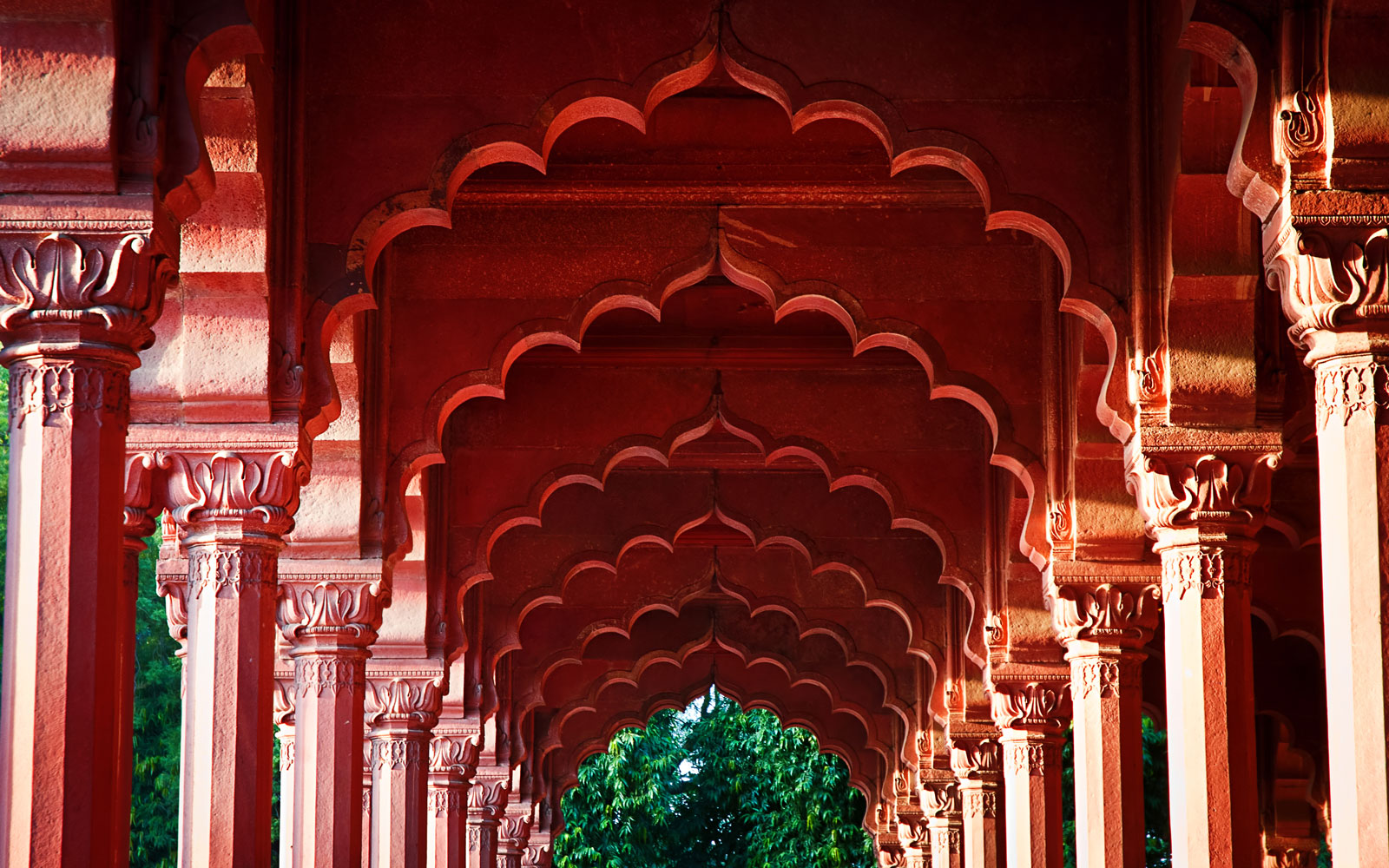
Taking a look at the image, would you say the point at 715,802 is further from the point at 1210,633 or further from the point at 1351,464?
the point at 1351,464

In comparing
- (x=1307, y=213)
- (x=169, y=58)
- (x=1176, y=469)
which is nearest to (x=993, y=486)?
(x=1176, y=469)

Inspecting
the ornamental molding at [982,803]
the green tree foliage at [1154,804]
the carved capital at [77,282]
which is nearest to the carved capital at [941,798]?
the ornamental molding at [982,803]

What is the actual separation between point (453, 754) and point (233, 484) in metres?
11.3

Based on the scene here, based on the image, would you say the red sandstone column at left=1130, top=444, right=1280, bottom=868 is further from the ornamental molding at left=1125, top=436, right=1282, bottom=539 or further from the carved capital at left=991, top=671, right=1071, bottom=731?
the carved capital at left=991, top=671, right=1071, bottom=731

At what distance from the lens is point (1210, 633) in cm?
995

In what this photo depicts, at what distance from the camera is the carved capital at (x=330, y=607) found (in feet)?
42.9

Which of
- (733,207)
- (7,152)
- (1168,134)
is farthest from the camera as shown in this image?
(733,207)

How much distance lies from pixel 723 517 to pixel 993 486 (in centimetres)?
372

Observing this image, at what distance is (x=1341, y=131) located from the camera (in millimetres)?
7566

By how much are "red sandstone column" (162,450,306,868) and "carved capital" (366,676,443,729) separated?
625 cm

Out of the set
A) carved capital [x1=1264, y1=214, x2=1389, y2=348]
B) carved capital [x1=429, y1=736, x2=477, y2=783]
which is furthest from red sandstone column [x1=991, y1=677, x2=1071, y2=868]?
carved capital [x1=1264, y1=214, x2=1389, y2=348]

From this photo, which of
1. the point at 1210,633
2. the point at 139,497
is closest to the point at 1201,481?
the point at 1210,633

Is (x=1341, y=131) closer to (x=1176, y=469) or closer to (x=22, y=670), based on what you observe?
(x=1176, y=469)

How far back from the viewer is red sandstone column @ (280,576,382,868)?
13.0 meters
